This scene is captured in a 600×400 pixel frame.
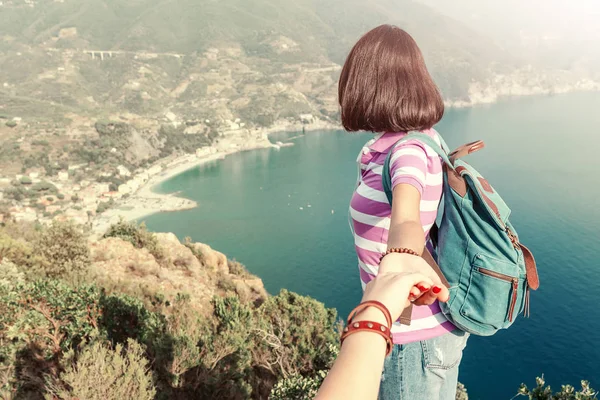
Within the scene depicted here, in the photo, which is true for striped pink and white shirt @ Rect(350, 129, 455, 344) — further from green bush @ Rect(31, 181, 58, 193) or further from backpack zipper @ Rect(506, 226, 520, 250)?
green bush @ Rect(31, 181, 58, 193)

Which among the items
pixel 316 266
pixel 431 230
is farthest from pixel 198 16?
pixel 431 230

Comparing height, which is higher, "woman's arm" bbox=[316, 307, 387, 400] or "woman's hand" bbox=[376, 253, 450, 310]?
"woman's hand" bbox=[376, 253, 450, 310]

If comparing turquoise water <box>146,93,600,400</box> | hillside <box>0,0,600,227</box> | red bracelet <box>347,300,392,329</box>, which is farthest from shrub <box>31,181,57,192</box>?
red bracelet <box>347,300,392,329</box>

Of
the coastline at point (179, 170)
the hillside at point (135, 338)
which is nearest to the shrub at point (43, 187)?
the coastline at point (179, 170)

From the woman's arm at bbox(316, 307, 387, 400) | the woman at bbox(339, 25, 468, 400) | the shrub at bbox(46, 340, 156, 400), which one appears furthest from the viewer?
the shrub at bbox(46, 340, 156, 400)

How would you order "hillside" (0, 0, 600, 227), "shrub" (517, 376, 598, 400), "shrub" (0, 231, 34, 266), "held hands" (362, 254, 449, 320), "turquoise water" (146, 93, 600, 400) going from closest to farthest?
"held hands" (362, 254, 449, 320) → "shrub" (517, 376, 598, 400) → "shrub" (0, 231, 34, 266) → "turquoise water" (146, 93, 600, 400) → "hillside" (0, 0, 600, 227)

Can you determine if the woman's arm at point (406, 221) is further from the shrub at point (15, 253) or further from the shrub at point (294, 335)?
the shrub at point (15, 253)

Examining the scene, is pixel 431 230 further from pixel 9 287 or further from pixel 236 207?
pixel 236 207
